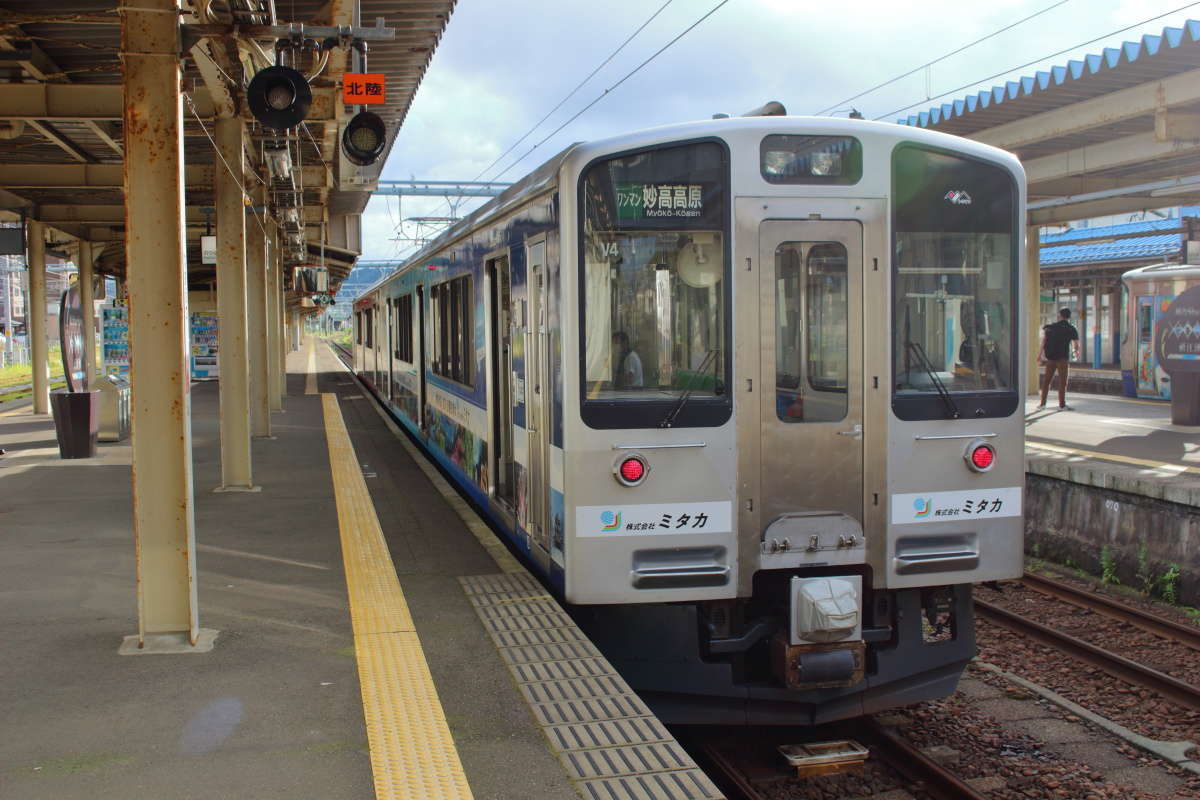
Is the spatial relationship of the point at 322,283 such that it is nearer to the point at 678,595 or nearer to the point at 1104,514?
the point at 1104,514

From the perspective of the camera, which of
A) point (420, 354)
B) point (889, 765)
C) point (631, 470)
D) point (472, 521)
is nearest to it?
point (631, 470)

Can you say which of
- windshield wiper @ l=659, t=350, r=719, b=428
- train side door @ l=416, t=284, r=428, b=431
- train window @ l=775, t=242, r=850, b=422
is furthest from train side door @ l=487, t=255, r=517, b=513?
train side door @ l=416, t=284, r=428, b=431

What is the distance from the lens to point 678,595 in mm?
5023

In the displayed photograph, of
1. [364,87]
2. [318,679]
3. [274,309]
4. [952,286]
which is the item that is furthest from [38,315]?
[952,286]

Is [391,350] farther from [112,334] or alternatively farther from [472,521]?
[472,521]

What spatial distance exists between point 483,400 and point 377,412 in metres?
12.4

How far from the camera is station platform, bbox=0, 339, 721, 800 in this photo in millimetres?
3693

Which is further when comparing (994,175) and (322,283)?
(322,283)

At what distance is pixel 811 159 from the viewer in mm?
5125

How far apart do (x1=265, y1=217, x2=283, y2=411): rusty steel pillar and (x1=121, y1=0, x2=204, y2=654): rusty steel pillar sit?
13731 mm

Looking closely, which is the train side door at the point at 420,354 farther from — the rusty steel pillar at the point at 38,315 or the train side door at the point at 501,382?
the rusty steel pillar at the point at 38,315

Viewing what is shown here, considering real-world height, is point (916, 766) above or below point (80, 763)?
below

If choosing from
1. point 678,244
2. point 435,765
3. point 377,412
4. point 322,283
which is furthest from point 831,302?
point 322,283

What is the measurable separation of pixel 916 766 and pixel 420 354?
27.3 feet
